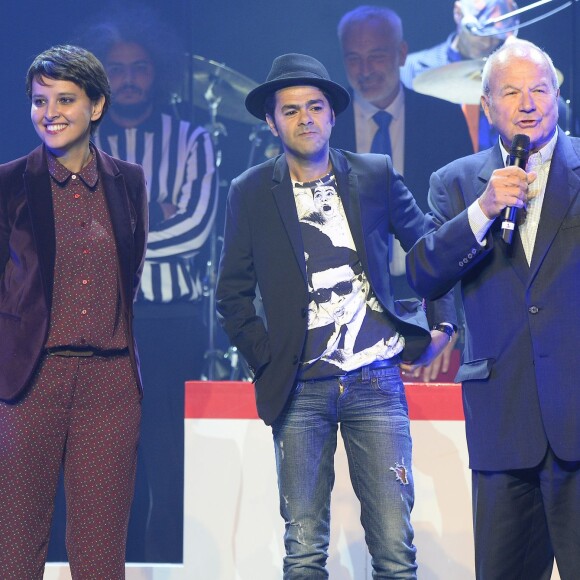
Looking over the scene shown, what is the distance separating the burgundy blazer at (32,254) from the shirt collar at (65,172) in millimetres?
19

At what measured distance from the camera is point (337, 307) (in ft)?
8.51

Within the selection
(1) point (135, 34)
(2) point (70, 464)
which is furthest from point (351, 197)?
(1) point (135, 34)

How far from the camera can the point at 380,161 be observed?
2.79 metres

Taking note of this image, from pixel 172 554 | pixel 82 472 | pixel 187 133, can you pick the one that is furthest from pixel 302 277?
pixel 172 554

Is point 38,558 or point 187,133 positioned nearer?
point 38,558

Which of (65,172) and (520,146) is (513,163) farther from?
(65,172)

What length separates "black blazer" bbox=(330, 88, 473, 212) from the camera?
4141 mm

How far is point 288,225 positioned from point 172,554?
7.27ft

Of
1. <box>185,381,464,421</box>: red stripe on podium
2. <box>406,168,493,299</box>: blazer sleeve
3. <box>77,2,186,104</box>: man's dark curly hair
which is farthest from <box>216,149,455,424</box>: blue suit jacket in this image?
<box>77,2,186,104</box>: man's dark curly hair

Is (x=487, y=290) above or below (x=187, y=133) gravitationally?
below

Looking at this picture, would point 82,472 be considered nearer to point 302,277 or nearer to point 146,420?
point 302,277

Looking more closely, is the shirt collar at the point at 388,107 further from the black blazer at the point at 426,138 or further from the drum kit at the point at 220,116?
Result: the drum kit at the point at 220,116

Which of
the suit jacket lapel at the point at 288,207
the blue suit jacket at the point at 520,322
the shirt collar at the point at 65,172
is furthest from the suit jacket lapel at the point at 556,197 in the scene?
the shirt collar at the point at 65,172

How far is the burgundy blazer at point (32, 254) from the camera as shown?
2.41m
